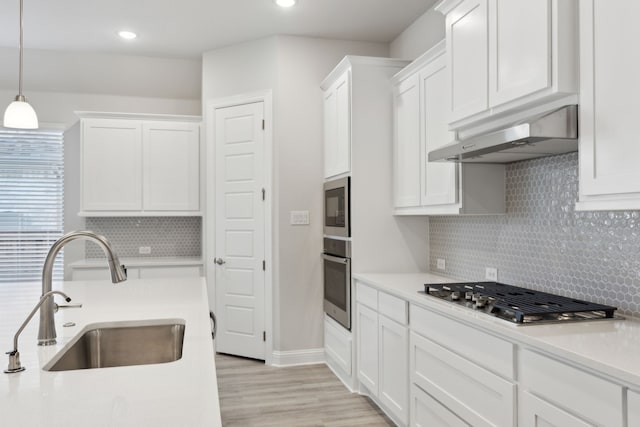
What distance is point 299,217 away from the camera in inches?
162

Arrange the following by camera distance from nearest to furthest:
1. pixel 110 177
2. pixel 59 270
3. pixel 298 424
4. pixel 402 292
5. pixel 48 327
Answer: pixel 48 327
pixel 402 292
pixel 298 424
pixel 110 177
pixel 59 270

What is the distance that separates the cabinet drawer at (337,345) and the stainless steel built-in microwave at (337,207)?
76 cm

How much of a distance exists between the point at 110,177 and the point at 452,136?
345 centimetres

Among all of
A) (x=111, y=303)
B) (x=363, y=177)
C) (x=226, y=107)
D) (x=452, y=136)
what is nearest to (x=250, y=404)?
(x=111, y=303)

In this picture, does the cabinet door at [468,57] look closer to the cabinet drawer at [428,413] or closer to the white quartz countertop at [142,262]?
the cabinet drawer at [428,413]

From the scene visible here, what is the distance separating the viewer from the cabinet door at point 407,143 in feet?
10.3

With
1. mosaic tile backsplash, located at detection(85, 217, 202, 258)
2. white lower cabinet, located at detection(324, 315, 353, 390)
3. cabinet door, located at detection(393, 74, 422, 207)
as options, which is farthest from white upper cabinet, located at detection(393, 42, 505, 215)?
mosaic tile backsplash, located at detection(85, 217, 202, 258)

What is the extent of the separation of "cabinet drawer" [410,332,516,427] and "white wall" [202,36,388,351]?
1.69 metres

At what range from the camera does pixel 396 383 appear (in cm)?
276

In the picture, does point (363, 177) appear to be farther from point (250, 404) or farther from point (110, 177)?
point (110, 177)

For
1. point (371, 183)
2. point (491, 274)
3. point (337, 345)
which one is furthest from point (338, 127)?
point (337, 345)

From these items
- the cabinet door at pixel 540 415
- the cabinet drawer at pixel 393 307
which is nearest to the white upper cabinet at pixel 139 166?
the cabinet drawer at pixel 393 307

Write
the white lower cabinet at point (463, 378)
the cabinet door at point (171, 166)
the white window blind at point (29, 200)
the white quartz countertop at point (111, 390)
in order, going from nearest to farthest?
the white quartz countertop at point (111, 390) < the white lower cabinet at point (463, 378) < the cabinet door at point (171, 166) < the white window blind at point (29, 200)

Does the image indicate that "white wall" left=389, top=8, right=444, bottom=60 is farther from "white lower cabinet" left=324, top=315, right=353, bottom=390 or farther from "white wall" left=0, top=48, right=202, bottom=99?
"white lower cabinet" left=324, top=315, right=353, bottom=390
